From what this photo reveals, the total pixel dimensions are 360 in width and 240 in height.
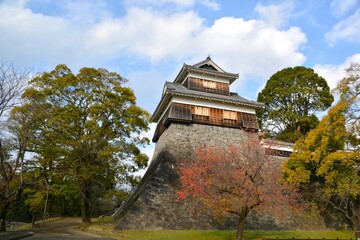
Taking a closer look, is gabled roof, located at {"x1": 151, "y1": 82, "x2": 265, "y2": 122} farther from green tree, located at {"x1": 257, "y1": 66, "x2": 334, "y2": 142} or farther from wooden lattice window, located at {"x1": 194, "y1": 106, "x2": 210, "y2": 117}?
green tree, located at {"x1": 257, "y1": 66, "x2": 334, "y2": 142}

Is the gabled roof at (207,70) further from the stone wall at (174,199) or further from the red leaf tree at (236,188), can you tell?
the red leaf tree at (236,188)

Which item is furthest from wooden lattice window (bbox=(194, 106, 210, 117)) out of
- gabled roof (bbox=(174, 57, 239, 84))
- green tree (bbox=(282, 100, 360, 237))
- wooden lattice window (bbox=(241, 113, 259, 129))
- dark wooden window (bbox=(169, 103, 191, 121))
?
green tree (bbox=(282, 100, 360, 237))

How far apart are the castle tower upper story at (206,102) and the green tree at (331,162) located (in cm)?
508

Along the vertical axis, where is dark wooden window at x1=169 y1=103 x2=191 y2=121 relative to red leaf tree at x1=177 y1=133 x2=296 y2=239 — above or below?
above

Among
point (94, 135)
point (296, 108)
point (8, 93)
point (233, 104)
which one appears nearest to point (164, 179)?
point (94, 135)

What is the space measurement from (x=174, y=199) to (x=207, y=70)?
1202 centimetres

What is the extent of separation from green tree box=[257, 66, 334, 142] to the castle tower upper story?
9.69 metres

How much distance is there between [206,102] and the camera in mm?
23172

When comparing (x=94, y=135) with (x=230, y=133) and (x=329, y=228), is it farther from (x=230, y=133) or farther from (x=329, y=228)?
(x=329, y=228)

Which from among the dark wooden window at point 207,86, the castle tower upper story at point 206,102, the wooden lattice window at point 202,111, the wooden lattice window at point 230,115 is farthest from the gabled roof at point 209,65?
the wooden lattice window at point 202,111

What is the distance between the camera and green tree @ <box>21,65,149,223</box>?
18.3 m

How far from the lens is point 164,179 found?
1927 centimetres

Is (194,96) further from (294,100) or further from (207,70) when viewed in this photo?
(294,100)

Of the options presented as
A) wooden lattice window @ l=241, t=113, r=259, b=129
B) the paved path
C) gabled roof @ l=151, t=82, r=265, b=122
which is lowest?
the paved path
